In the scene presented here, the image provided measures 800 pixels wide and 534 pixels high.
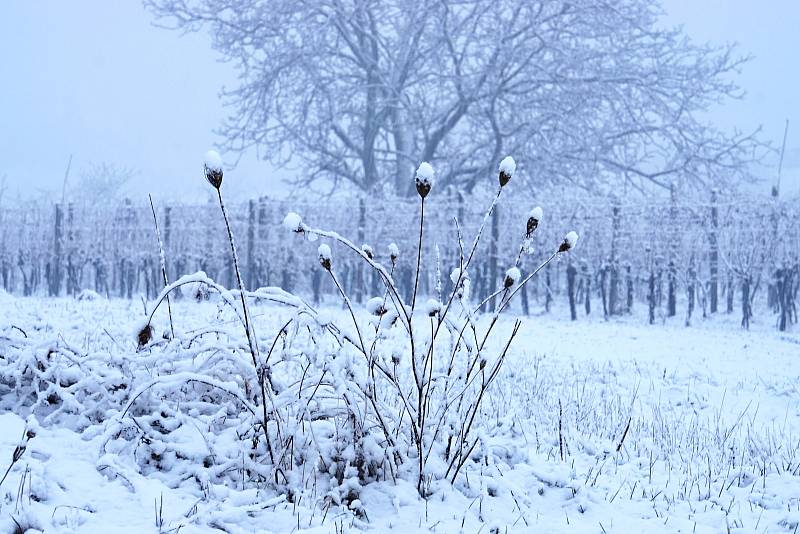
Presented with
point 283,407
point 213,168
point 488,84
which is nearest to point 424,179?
point 213,168

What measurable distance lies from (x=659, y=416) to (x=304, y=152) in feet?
48.5

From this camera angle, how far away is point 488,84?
16.1 metres

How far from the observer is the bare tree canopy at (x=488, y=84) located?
15.6 m

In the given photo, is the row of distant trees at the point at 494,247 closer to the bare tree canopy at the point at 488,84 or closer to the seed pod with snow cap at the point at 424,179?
the bare tree canopy at the point at 488,84

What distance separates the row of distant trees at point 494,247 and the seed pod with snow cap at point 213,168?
10.8 m

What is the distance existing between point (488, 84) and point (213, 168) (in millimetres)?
14825

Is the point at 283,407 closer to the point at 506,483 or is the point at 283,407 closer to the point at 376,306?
the point at 376,306

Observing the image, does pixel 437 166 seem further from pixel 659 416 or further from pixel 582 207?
pixel 659 416

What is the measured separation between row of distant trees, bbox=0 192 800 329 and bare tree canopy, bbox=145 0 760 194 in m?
2.83

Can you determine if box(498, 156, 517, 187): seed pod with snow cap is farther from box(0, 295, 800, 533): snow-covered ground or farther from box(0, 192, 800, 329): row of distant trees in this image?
box(0, 192, 800, 329): row of distant trees

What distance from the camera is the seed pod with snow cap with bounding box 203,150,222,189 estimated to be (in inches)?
80.2

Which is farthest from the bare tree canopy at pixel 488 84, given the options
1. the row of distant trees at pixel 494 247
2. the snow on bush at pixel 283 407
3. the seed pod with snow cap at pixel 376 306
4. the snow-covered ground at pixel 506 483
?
the seed pod with snow cap at pixel 376 306

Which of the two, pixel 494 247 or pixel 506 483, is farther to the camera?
pixel 494 247

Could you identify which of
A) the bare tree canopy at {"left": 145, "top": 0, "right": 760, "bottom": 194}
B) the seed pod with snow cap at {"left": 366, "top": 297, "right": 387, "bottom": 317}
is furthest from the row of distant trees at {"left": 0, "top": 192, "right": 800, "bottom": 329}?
the seed pod with snow cap at {"left": 366, "top": 297, "right": 387, "bottom": 317}
